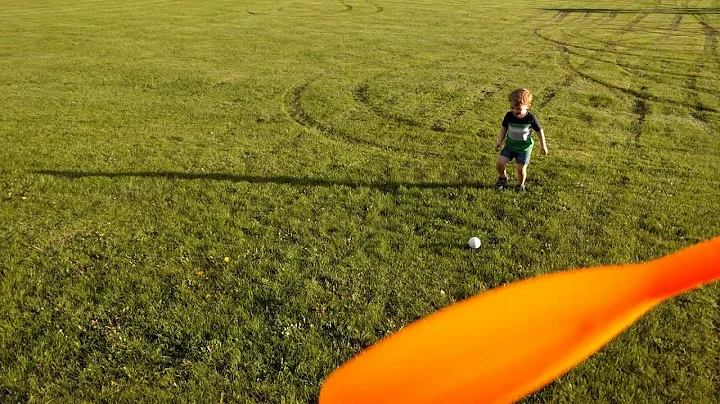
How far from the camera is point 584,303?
5.75 metres

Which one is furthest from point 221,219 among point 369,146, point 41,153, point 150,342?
point 41,153

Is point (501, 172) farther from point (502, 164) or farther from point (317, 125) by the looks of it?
point (317, 125)

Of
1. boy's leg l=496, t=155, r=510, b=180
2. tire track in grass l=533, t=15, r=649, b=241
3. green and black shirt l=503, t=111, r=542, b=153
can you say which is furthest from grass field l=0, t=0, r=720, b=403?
green and black shirt l=503, t=111, r=542, b=153

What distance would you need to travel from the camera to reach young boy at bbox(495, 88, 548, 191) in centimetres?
773

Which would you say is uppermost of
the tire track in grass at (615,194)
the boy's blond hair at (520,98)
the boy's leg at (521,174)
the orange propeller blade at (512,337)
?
the boy's blond hair at (520,98)

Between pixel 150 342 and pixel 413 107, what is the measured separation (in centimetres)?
951

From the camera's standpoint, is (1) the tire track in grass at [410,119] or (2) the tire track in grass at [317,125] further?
(1) the tire track in grass at [410,119]

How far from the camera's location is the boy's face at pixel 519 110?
771 cm

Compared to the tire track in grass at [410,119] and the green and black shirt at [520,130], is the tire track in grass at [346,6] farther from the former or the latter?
the green and black shirt at [520,130]

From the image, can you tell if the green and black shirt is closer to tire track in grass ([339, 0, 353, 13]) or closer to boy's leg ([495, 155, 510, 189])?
boy's leg ([495, 155, 510, 189])

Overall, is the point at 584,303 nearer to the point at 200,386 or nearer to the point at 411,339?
the point at 411,339

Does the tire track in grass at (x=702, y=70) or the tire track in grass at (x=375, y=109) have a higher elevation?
the tire track in grass at (x=702, y=70)

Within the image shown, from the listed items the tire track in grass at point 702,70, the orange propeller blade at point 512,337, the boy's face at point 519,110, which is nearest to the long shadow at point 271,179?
the boy's face at point 519,110

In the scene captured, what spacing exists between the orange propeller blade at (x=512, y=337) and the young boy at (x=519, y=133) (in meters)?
2.35
